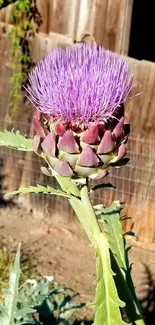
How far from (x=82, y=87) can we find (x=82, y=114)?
68 millimetres

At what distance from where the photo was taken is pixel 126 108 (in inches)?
161

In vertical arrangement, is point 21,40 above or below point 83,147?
above

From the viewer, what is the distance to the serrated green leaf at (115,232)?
200cm

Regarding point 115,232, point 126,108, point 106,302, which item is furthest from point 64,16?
point 106,302

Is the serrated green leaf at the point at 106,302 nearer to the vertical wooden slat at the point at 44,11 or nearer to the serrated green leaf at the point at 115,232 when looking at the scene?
the serrated green leaf at the point at 115,232

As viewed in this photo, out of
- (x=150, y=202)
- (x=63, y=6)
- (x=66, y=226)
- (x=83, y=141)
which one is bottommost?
(x=66, y=226)

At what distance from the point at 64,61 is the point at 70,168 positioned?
30cm

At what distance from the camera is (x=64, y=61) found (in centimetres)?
180

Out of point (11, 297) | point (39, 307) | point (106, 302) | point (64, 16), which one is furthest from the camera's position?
point (64, 16)

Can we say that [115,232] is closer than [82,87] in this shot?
No

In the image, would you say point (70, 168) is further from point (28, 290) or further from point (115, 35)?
point (115, 35)

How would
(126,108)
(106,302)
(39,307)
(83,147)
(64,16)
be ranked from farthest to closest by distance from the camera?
(64,16), (126,108), (39,307), (83,147), (106,302)

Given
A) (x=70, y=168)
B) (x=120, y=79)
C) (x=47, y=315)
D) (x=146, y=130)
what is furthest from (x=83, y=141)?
(x=146, y=130)

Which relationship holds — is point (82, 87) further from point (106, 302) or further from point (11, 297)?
point (11, 297)
